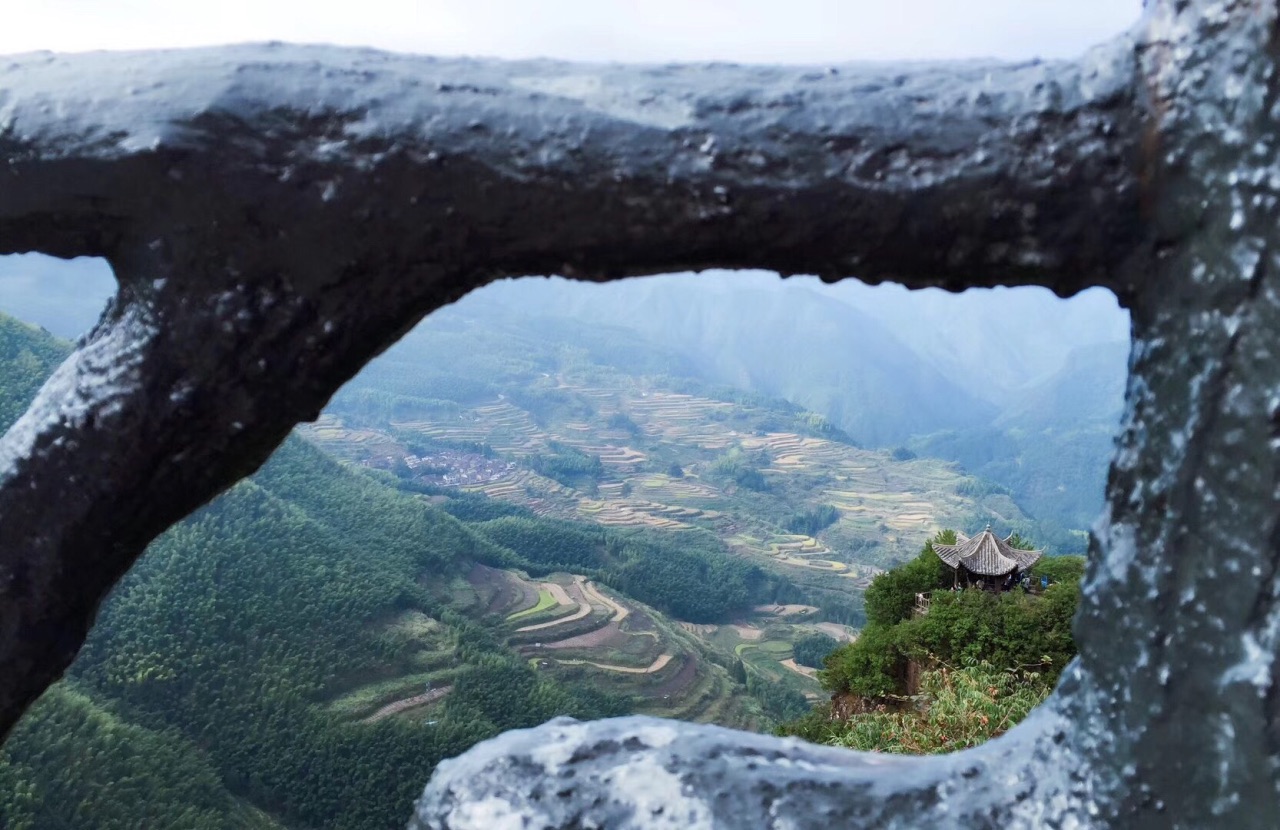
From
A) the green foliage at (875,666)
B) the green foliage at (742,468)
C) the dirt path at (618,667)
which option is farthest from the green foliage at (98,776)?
the green foliage at (742,468)

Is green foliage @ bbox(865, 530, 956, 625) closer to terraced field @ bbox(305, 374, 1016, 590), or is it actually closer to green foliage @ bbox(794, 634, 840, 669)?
green foliage @ bbox(794, 634, 840, 669)

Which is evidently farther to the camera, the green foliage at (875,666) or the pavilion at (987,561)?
the pavilion at (987,561)

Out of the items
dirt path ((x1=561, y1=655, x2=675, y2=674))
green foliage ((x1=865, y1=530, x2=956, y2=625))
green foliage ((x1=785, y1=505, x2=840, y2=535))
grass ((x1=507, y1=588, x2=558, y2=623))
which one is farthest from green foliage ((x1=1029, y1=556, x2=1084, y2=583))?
green foliage ((x1=785, y1=505, x2=840, y2=535))

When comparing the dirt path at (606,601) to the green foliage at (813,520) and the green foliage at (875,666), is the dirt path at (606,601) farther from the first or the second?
the green foliage at (875,666)

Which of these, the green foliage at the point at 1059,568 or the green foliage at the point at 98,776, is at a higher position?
the green foliage at the point at 1059,568

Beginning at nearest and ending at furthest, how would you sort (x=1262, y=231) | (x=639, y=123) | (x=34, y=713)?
(x=1262, y=231) → (x=639, y=123) → (x=34, y=713)

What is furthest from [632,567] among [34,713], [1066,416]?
[1066,416]

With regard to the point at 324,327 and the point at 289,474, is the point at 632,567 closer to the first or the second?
the point at 289,474
